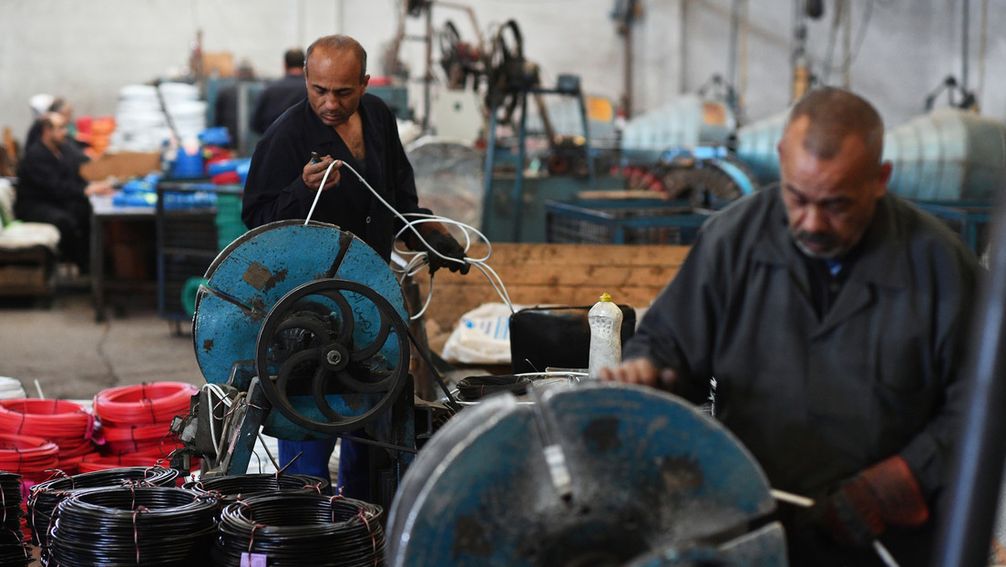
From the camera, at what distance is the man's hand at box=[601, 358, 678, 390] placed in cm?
238

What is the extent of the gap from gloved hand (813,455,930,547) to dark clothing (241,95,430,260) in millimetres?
2097

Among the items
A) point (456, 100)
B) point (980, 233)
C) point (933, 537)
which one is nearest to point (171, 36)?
point (456, 100)

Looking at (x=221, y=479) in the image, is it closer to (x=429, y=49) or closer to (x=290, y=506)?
(x=290, y=506)

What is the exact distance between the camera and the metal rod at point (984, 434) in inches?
68.0

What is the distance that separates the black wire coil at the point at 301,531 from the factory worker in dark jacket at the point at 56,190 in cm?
893

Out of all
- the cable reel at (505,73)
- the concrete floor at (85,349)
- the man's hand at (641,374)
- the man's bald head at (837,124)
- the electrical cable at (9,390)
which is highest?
the cable reel at (505,73)

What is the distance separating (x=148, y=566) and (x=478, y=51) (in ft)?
25.2

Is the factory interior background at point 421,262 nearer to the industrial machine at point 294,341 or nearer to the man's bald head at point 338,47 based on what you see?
the industrial machine at point 294,341

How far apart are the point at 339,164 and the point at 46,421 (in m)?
2.02

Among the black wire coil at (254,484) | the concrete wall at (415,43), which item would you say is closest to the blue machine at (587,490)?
the black wire coil at (254,484)

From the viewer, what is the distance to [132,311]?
426 inches

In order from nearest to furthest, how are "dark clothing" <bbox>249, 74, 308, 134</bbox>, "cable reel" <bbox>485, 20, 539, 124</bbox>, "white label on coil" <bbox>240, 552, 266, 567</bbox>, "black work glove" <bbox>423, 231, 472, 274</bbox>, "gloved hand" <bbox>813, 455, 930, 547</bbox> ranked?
"gloved hand" <bbox>813, 455, 930, 547</bbox>
"white label on coil" <bbox>240, 552, 266, 567</bbox>
"black work glove" <bbox>423, 231, 472, 274</bbox>
"dark clothing" <bbox>249, 74, 308, 134</bbox>
"cable reel" <bbox>485, 20, 539, 124</bbox>

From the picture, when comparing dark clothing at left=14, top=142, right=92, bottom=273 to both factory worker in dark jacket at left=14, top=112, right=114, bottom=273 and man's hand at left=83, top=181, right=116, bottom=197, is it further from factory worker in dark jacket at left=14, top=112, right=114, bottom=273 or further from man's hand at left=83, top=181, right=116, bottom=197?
man's hand at left=83, top=181, right=116, bottom=197

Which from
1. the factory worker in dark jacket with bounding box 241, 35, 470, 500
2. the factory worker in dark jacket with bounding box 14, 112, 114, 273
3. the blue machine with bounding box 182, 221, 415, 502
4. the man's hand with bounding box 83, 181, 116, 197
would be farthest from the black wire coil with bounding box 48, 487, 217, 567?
the factory worker in dark jacket with bounding box 14, 112, 114, 273
